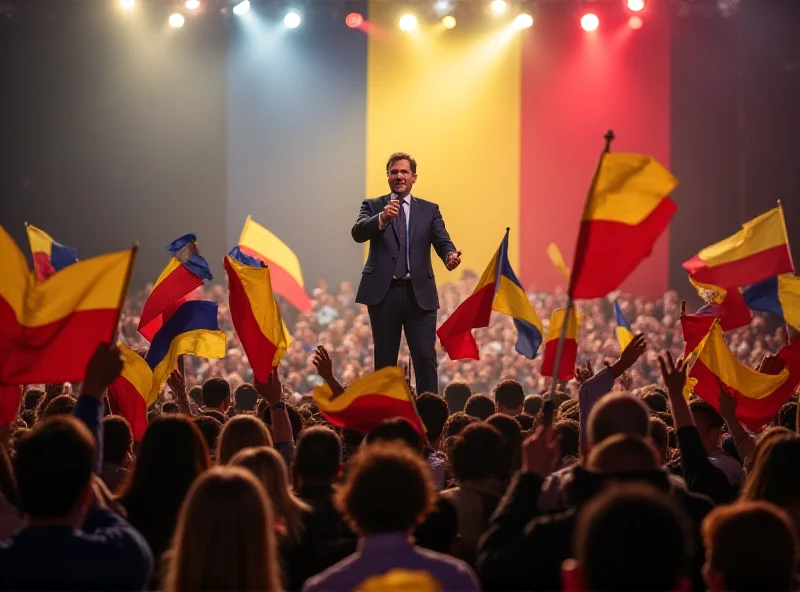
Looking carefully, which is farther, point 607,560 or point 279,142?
point 279,142

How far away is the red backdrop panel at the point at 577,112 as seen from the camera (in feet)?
56.2

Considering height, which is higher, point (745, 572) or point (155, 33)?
point (155, 33)

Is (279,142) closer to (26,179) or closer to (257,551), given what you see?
(26,179)

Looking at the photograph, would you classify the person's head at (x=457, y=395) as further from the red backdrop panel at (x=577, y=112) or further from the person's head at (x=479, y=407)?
the red backdrop panel at (x=577, y=112)

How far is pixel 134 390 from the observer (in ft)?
22.0

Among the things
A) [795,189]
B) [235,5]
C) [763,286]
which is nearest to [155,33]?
[235,5]

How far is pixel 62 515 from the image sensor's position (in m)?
2.93

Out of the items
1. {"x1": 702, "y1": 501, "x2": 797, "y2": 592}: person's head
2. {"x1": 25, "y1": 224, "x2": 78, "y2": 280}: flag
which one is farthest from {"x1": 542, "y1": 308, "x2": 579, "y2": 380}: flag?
{"x1": 702, "y1": 501, "x2": 797, "y2": 592}: person's head

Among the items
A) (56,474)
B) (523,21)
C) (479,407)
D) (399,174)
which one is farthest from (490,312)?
(523,21)

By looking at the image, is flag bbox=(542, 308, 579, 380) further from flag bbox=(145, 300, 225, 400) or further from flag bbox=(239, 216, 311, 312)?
flag bbox=(239, 216, 311, 312)

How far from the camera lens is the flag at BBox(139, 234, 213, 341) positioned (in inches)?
301

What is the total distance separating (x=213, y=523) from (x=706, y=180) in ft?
52.1

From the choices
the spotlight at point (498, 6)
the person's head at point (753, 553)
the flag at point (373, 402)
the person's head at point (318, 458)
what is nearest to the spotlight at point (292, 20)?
the spotlight at point (498, 6)

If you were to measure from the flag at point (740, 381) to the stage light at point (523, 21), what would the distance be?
431 inches
